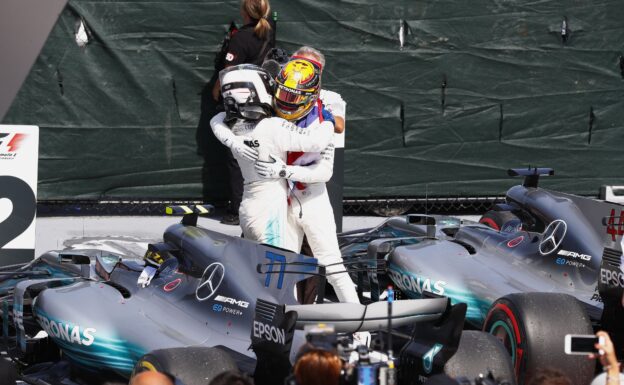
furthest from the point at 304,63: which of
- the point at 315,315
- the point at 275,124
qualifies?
the point at 315,315

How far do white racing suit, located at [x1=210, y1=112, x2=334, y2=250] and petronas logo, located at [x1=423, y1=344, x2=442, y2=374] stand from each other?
2.03 meters

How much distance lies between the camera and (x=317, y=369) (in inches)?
165

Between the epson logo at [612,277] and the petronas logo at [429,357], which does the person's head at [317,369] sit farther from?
the epson logo at [612,277]

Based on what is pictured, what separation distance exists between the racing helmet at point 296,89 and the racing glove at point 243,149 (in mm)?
304

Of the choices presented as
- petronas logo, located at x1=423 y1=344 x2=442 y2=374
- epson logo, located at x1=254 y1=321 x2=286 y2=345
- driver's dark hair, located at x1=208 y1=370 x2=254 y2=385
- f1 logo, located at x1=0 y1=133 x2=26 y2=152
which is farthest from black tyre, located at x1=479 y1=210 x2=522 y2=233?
driver's dark hair, located at x1=208 y1=370 x2=254 y2=385

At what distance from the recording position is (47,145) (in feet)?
39.6

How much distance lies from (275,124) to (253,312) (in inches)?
59.6

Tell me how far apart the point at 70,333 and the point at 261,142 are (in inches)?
69.8

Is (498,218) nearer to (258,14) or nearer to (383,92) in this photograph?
(258,14)

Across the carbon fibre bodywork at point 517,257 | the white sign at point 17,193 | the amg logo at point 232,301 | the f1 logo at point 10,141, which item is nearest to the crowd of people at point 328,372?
the amg logo at point 232,301

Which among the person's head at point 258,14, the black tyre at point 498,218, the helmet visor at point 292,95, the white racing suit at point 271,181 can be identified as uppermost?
the person's head at point 258,14

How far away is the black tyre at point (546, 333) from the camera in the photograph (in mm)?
6379

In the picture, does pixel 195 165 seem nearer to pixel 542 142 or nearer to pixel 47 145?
pixel 47 145

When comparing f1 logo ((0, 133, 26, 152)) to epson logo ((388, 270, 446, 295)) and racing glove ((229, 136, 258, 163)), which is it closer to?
racing glove ((229, 136, 258, 163))
